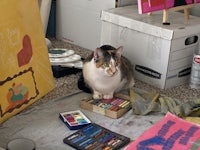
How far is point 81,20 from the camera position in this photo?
5.18 ft

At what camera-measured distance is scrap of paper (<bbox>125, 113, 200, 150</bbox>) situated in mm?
960

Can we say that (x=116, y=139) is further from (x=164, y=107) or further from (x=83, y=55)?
(x=83, y=55)

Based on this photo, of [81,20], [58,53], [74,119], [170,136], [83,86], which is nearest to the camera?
[170,136]

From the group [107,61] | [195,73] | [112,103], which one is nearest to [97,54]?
[107,61]

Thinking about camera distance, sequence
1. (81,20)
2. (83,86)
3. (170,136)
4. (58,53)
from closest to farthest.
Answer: (170,136)
(83,86)
(58,53)
(81,20)

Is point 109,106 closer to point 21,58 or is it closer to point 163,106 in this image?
point 163,106

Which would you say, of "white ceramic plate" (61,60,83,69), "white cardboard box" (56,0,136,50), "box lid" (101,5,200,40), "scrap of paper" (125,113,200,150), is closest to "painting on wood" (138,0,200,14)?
"box lid" (101,5,200,40)

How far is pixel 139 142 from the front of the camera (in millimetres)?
980

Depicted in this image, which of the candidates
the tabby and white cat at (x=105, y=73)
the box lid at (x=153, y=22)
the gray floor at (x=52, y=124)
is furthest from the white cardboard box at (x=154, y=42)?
the gray floor at (x=52, y=124)

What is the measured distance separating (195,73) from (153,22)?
0.71 ft

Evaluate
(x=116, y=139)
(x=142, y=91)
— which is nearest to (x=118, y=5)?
(x=142, y=91)

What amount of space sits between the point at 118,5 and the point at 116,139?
62 centimetres

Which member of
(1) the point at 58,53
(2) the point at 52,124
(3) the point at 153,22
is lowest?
(2) the point at 52,124

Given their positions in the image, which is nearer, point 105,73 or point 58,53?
point 105,73
